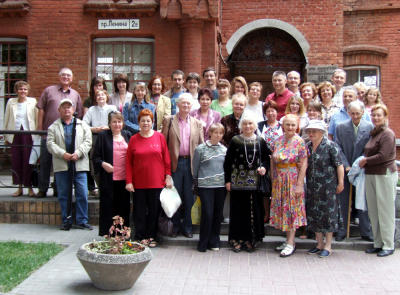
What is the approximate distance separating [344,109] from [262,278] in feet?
9.99

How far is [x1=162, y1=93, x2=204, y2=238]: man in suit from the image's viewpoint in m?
6.75

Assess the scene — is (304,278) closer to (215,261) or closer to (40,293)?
(215,261)

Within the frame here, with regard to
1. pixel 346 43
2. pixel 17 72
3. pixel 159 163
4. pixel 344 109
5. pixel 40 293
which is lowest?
pixel 40 293

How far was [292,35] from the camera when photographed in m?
12.3

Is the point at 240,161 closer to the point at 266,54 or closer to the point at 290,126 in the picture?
the point at 290,126

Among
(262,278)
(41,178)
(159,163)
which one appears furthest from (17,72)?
(262,278)

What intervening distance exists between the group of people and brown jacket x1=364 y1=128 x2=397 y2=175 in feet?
0.04

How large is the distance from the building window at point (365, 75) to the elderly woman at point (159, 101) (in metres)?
7.46

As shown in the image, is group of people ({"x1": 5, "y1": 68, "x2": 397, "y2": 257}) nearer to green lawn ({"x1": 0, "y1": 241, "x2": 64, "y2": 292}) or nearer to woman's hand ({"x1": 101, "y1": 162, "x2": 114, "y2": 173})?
woman's hand ({"x1": 101, "y1": 162, "x2": 114, "y2": 173})

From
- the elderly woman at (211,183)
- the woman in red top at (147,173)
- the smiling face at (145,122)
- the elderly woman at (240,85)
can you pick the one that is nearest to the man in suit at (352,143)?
the elderly woman at (240,85)

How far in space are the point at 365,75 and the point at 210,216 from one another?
8.64 metres

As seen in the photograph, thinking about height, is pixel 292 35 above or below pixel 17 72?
above

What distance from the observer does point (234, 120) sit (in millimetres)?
6914

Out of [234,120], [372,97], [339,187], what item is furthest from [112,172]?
[372,97]
